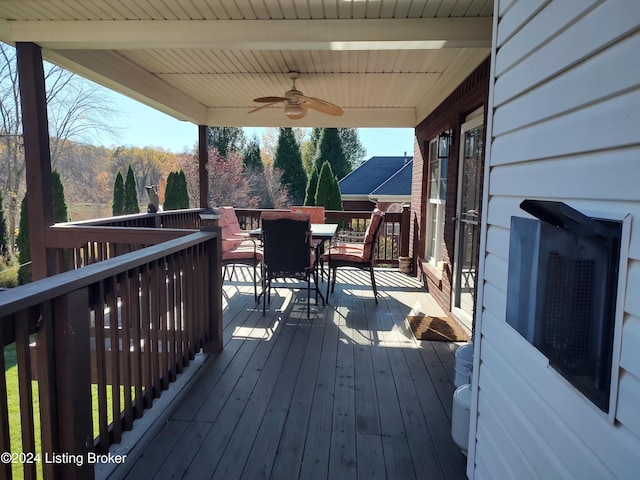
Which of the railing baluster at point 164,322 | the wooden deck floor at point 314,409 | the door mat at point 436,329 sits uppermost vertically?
the railing baluster at point 164,322

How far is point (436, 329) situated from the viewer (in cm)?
380

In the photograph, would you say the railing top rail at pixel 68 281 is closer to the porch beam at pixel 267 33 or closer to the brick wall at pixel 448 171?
the porch beam at pixel 267 33

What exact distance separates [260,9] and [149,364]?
2.49 meters

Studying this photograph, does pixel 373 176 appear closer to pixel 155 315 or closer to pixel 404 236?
pixel 404 236

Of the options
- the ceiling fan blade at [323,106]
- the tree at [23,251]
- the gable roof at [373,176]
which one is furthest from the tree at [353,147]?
the ceiling fan blade at [323,106]

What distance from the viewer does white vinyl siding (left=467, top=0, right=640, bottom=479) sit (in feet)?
2.67

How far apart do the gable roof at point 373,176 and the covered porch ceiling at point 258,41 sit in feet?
39.2

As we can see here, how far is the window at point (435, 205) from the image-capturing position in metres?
5.01

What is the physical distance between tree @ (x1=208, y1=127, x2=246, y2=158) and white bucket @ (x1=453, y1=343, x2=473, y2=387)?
1792 centimetres

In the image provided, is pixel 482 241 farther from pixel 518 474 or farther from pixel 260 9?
pixel 260 9

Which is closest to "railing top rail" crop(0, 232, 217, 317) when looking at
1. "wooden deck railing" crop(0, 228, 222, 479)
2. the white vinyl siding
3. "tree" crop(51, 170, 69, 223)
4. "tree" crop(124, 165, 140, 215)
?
"wooden deck railing" crop(0, 228, 222, 479)

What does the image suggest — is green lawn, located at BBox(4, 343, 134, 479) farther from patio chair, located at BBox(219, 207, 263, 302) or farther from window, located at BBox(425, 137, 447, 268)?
window, located at BBox(425, 137, 447, 268)

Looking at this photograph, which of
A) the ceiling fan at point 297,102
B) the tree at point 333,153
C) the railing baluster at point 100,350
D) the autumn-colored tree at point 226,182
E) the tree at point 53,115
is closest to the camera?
the railing baluster at point 100,350

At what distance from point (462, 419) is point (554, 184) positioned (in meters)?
1.24
